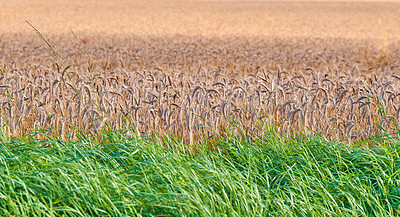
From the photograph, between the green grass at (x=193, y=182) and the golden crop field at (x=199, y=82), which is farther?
the golden crop field at (x=199, y=82)

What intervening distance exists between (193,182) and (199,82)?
3.77 meters

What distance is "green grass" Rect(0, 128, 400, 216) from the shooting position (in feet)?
10.7

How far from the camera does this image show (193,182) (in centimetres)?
365

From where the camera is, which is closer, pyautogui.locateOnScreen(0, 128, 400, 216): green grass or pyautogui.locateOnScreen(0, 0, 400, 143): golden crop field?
pyautogui.locateOnScreen(0, 128, 400, 216): green grass

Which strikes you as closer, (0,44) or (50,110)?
(50,110)

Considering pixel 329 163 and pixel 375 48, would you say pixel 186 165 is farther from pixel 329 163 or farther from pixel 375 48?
pixel 375 48

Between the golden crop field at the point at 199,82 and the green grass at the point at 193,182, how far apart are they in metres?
0.45

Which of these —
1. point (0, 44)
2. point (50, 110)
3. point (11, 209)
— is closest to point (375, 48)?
point (0, 44)

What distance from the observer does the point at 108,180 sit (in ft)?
11.2

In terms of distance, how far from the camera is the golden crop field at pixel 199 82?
17.0 feet

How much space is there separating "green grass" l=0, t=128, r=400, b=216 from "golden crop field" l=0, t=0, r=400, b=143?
0.45 m

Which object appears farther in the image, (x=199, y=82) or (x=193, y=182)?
(x=199, y=82)

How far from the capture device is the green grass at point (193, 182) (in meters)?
3.26

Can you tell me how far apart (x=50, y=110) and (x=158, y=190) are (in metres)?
2.66
